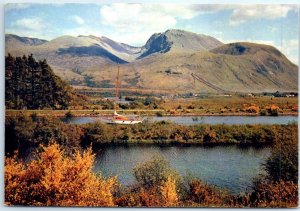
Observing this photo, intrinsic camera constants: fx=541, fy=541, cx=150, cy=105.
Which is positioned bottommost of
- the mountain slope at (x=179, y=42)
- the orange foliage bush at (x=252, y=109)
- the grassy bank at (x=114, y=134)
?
the grassy bank at (x=114, y=134)

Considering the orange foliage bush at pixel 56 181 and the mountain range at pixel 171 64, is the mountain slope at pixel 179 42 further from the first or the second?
the orange foliage bush at pixel 56 181

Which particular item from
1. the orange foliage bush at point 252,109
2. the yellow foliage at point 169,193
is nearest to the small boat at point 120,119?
the yellow foliage at point 169,193

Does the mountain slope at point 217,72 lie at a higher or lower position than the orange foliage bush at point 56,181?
higher

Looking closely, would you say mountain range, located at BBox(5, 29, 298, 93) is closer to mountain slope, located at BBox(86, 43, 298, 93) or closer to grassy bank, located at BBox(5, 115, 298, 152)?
mountain slope, located at BBox(86, 43, 298, 93)

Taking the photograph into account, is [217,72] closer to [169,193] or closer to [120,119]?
[120,119]

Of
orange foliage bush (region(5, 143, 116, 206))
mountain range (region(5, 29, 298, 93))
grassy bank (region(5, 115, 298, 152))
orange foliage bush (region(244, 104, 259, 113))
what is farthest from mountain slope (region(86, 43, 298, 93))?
orange foliage bush (region(5, 143, 116, 206))

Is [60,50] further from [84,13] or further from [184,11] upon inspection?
[184,11]

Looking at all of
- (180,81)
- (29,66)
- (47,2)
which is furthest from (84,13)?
(180,81)

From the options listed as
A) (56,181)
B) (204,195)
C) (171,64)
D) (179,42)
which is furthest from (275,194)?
(56,181)
